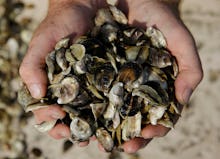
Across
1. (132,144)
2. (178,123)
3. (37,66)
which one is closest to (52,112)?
(37,66)

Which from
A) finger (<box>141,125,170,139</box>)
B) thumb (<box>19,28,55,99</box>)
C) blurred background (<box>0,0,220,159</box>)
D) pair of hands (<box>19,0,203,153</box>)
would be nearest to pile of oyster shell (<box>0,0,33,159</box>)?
blurred background (<box>0,0,220,159</box>)

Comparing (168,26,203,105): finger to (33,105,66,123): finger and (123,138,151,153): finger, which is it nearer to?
(123,138,151,153): finger

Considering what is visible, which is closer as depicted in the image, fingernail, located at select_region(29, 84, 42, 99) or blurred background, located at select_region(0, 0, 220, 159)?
fingernail, located at select_region(29, 84, 42, 99)

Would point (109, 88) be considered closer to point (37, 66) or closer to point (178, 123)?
point (37, 66)

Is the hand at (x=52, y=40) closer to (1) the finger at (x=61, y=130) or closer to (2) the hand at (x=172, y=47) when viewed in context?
(1) the finger at (x=61, y=130)

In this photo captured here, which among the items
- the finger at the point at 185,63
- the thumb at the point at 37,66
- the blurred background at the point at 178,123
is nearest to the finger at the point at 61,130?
the thumb at the point at 37,66

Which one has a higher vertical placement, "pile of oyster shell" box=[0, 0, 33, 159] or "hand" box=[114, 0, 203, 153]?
"hand" box=[114, 0, 203, 153]

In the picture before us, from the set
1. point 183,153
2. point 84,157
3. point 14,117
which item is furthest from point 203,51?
point 14,117
